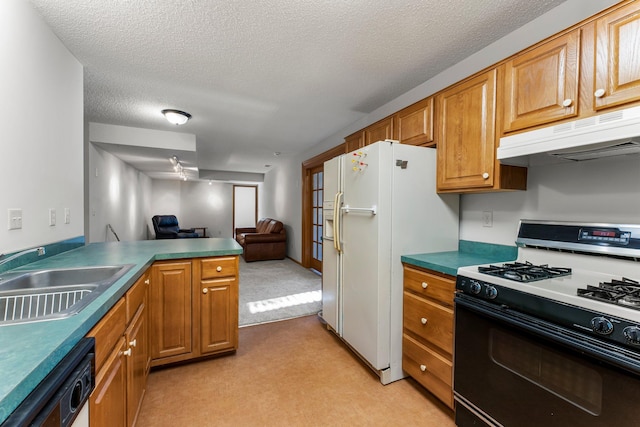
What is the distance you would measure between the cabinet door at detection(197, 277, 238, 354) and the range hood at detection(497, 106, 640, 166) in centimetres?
209

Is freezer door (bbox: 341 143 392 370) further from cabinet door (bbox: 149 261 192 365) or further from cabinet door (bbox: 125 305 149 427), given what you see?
cabinet door (bbox: 125 305 149 427)

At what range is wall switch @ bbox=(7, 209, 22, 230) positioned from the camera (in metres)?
1.41

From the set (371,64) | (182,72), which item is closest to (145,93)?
(182,72)

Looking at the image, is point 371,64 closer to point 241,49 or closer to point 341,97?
point 341,97

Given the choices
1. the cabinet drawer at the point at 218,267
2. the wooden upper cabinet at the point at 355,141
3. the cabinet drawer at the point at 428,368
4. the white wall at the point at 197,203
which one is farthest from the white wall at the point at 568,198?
the white wall at the point at 197,203

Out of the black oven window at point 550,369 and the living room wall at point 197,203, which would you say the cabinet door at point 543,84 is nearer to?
the black oven window at point 550,369

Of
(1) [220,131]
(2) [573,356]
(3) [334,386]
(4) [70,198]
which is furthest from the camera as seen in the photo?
(1) [220,131]

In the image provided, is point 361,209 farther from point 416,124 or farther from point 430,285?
point 416,124

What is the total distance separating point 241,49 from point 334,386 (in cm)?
249

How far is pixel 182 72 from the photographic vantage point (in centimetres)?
229

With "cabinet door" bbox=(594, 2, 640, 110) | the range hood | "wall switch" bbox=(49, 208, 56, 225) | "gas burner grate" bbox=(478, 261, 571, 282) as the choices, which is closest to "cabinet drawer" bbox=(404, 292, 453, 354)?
"gas burner grate" bbox=(478, 261, 571, 282)

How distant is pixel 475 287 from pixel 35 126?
264cm

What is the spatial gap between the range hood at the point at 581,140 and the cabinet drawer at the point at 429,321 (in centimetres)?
98

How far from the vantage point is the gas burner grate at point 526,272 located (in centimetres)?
134
